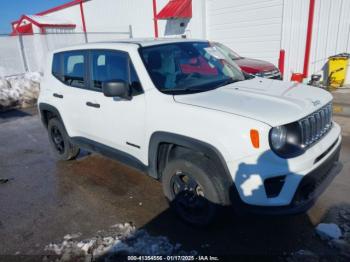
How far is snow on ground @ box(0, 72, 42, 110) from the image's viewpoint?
10349mm

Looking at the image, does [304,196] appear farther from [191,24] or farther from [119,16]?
[119,16]

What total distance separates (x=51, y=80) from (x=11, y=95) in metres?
6.86

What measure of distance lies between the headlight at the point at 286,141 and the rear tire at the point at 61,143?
3.44 m

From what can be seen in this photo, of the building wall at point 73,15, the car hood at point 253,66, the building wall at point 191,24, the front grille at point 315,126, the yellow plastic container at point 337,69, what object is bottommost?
the yellow plastic container at point 337,69

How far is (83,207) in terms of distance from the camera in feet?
12.4

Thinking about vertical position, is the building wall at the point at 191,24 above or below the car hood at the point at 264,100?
above

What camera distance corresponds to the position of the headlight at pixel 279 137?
2457 millimetres

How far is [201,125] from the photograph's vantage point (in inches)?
106

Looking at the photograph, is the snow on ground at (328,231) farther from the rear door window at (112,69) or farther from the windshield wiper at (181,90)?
the rear door window at (112,69)

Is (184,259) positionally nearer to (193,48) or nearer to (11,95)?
(193,48)

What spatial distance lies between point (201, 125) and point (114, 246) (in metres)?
1.48

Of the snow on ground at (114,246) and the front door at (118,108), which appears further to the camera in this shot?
the front door at (118,108)

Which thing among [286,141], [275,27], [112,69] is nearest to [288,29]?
[275,27]

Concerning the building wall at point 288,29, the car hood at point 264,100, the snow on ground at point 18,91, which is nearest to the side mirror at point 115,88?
the car hood at point 264,100
